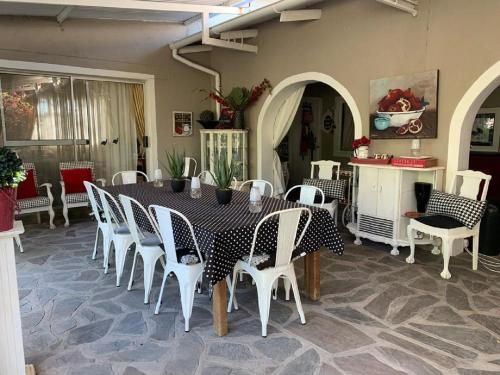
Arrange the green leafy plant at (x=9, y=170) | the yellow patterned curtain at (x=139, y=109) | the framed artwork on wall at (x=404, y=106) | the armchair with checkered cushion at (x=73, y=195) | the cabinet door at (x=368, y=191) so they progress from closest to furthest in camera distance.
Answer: the green leafy plant at (x=9, y=170)
the framed artwork on wall at (x=404, y=106)
the cabinet door at (x=368, y=191)
the armchair with checkered cushion at (x=73, y=195)
the yellow patterned curtain at (x=139, y=109)

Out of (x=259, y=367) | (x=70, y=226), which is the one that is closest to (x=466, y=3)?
(x=259, y=367)

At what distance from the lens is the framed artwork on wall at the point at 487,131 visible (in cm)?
581

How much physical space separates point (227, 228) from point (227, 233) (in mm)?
54

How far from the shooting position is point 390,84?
4.41 meters

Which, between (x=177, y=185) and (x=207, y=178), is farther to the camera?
(x=207, y=178)

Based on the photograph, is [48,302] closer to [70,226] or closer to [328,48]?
[70,226]

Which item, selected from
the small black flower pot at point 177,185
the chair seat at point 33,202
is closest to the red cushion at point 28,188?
the chair seat at point 33,202

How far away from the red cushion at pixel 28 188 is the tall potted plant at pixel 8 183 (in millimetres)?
3832

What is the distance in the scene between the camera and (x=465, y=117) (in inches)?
152

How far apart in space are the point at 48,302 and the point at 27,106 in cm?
392

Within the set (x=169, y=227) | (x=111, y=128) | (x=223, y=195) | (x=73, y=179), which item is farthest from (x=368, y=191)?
(x=111, y=128)

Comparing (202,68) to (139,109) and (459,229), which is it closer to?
(139,109)

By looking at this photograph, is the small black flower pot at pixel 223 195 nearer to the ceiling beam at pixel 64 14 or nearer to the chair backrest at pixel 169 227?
the chair backrest at pixel 169 227

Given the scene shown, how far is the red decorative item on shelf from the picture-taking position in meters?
3.93
